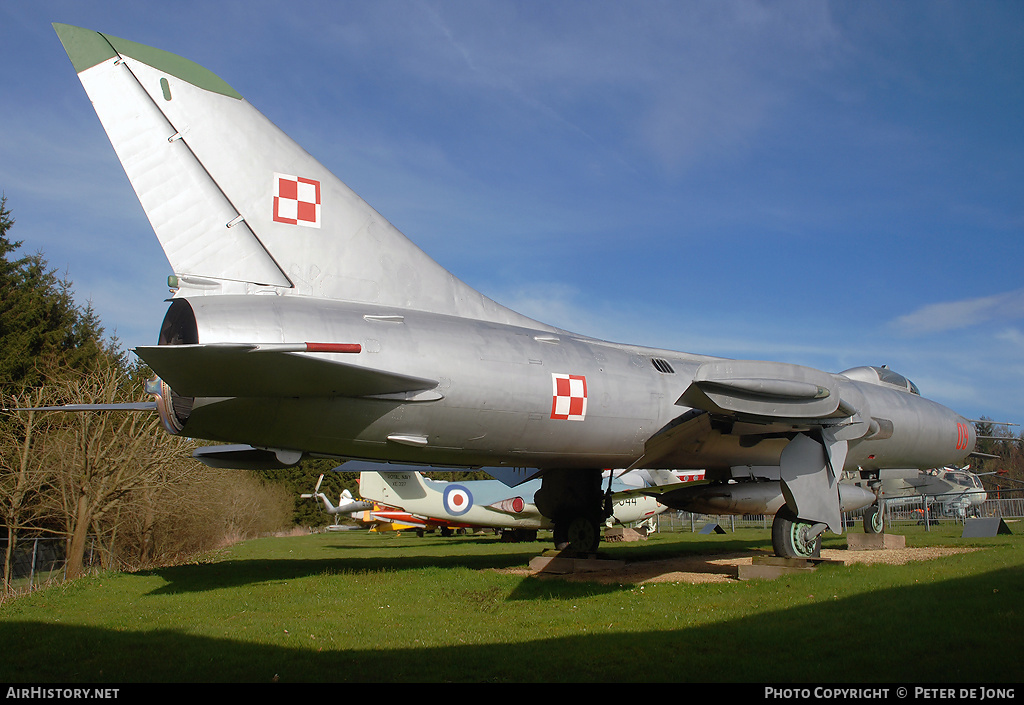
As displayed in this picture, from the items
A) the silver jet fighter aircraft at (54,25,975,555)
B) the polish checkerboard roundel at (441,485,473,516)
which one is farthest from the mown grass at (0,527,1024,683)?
the polish checkerboard roundel at (441,485,473,516)

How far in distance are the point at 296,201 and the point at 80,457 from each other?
10.5 m

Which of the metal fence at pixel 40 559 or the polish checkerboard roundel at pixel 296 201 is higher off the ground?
the polish checkerboard roundel at pixel 296 201

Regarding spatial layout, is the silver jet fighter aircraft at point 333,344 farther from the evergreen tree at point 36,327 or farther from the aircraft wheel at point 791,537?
the evergreen tree at point 36,327

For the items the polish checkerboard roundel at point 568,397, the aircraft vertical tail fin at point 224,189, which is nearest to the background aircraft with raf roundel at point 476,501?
the polish checkerboard roundel at point 568,397

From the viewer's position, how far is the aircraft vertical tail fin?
7.45 m

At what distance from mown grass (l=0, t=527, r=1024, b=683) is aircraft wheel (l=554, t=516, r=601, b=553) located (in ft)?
7.68

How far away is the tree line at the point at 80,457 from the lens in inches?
583

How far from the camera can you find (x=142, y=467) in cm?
1481

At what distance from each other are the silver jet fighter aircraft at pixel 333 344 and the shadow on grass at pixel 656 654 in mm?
2379

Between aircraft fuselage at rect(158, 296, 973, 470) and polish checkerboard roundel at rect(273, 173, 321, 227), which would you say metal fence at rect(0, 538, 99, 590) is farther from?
polish checkerboard roundel at rect(273, 173, 321, 227)

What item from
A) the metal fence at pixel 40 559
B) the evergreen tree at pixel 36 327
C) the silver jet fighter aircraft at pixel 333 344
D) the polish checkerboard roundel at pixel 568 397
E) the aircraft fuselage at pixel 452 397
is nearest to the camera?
the silver jet fighter aircraft at pixel 333 344

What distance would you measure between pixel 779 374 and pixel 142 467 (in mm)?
12917
